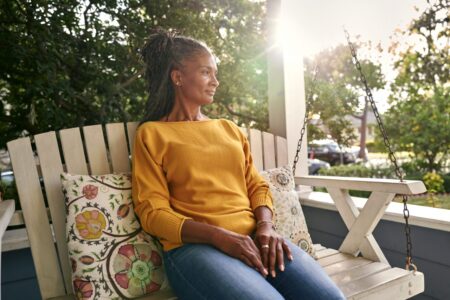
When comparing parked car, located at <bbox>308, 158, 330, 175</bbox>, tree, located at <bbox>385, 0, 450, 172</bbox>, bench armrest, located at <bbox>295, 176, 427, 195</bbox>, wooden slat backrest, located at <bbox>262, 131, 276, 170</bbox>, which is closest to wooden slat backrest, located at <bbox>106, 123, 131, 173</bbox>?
wooden slat backrest, located at <bbox>262, 131, 276, 170</bbox>

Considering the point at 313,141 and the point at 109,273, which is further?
the point at 313,141

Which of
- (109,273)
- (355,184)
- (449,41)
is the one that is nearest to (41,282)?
(109,273)

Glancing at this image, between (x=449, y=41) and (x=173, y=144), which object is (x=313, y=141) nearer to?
(x=449, y=41)

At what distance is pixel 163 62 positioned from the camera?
1498 millimetres

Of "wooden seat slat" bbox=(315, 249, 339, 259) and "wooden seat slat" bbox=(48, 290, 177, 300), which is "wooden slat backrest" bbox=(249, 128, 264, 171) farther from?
"wooden seat slat" bbox=(48, 290, 177, 300)

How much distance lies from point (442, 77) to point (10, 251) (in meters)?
3.84

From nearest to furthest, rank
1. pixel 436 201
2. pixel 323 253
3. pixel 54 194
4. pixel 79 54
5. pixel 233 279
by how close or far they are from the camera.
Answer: pixel 233 279
pixel 54 194
pixel 323 253
pixel 79 54
pixel 436 201

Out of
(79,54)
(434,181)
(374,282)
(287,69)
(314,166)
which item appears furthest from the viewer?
(314,166)

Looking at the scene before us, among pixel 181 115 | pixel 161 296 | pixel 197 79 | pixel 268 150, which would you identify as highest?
pixel 197 79

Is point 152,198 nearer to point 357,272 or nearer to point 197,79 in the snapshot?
point 197,79

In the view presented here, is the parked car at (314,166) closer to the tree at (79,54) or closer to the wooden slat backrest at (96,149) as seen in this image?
the tree at (79,54)

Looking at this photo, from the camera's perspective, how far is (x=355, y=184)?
1.66 meters

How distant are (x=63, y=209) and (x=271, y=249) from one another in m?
0.85

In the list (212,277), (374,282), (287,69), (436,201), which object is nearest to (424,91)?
(436,201)
